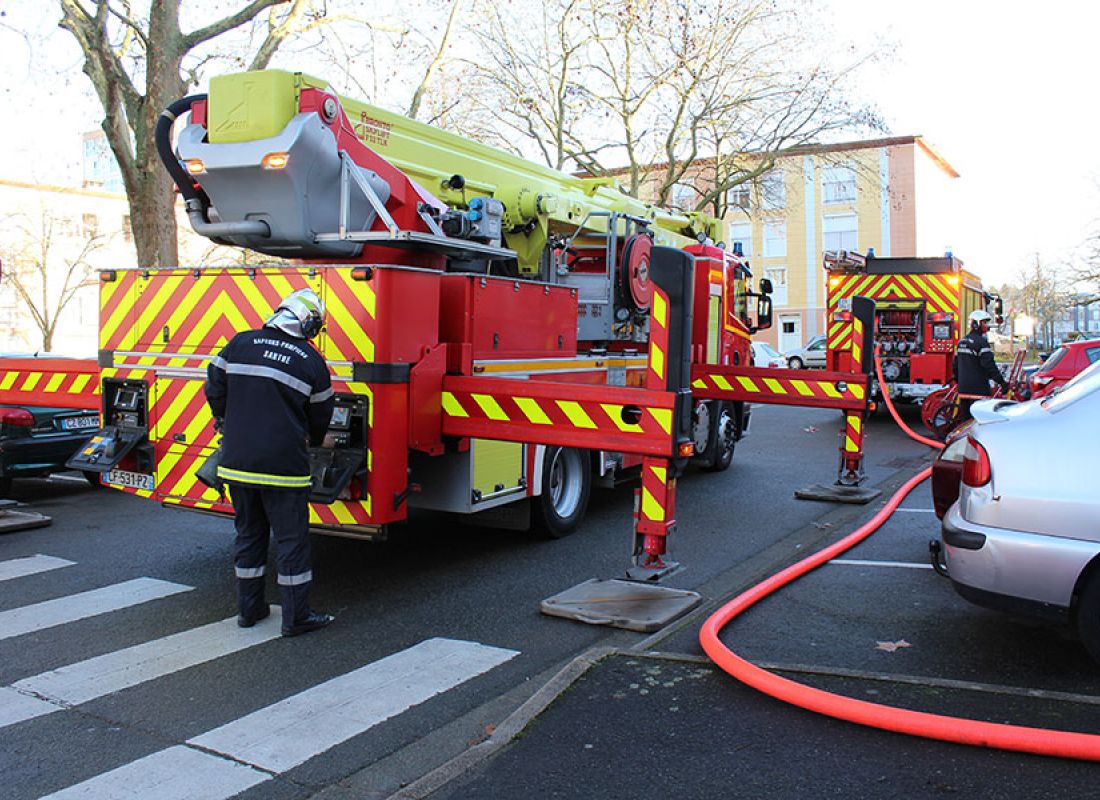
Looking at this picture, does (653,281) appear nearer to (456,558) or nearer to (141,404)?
(456,558)

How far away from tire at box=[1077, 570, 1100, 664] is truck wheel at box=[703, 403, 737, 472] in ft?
23.3

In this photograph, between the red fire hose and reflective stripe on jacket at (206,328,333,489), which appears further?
reflective stripe on jacket at (206,328,333,489)

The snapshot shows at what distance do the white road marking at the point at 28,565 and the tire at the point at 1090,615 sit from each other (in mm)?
6513

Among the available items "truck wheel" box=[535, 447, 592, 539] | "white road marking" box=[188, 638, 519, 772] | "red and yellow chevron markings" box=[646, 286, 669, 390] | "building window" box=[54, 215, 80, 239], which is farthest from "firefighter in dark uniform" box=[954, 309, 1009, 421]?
"building window" box=[54, 215, 80, 239]

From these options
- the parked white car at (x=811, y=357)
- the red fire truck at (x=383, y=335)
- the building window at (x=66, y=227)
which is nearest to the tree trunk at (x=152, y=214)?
the red fire truck at (x=383, y=335)

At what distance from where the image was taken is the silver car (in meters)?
4.37

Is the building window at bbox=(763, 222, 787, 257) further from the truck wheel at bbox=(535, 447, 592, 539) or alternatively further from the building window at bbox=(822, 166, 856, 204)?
the truck wheel at bbox=(535, 447, 592, 539)

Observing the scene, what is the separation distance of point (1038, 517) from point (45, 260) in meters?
41.4

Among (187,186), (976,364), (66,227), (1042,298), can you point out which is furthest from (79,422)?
(1042,298)

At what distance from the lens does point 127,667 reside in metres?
4.94

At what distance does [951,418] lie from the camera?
49.3 ft

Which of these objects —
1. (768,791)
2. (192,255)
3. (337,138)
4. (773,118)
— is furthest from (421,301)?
(192,255)

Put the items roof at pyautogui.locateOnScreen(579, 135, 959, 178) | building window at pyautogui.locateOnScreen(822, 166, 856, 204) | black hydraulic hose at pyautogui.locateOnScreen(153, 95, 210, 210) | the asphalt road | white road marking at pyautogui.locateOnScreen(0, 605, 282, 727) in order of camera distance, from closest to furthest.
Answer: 1. the asphalt road
2. white road marking at pyautogui.locateOnScreen(0, 605, 282, 727)
3. black hydraulic hose at pyautogui.locateOnScreen(153, 95, 210, 210)
4. roof at pyautogui.locateOnScreen(579, 135, 959, 178)
5. building window at pyautogui.locateOnScreen(822, 166, 856, 204)

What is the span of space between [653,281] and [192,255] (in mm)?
46698
